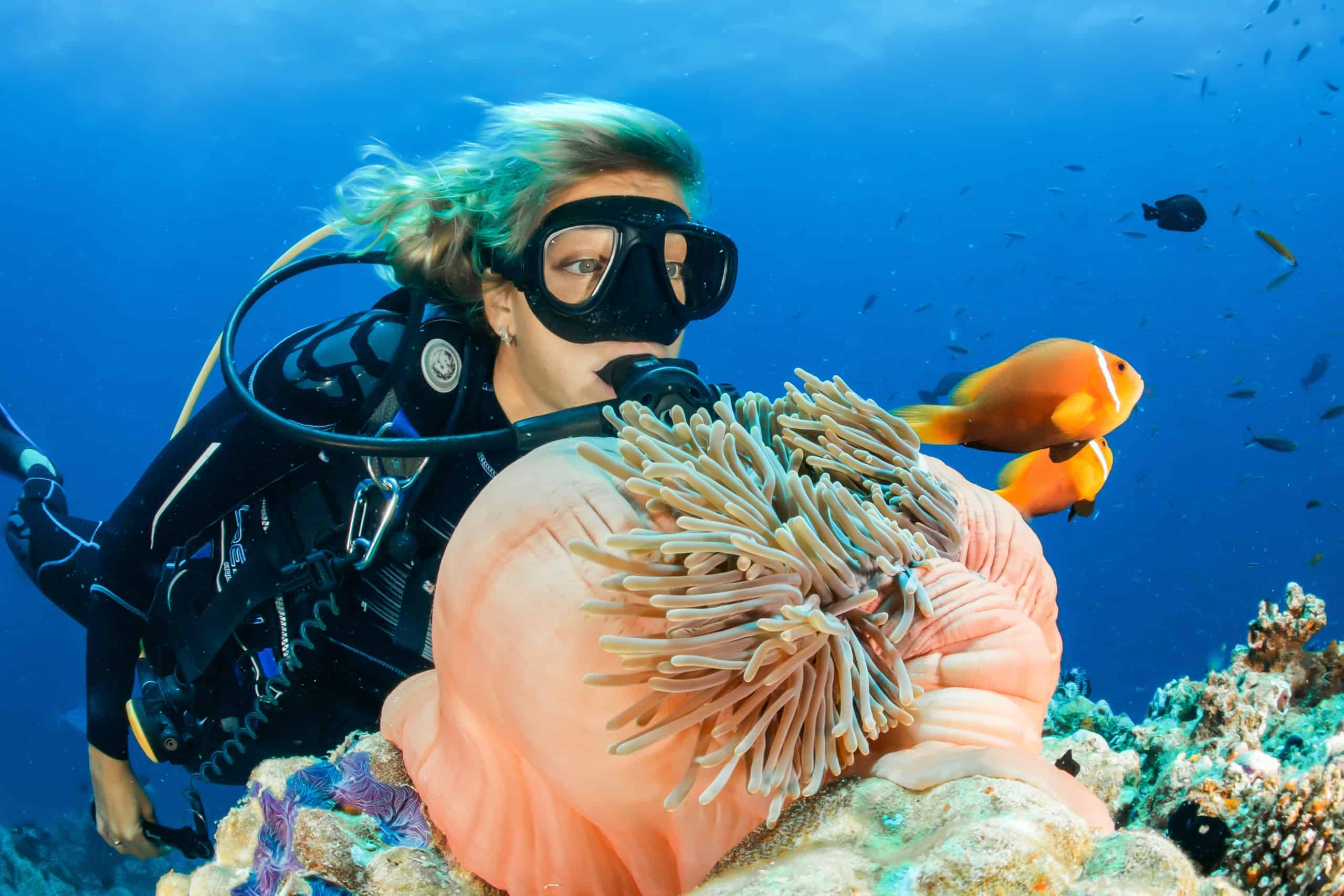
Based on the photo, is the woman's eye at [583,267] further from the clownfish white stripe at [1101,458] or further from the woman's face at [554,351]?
the clownfish white stripe at [1101,458]

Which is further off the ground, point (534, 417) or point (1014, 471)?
point (1014, 471)

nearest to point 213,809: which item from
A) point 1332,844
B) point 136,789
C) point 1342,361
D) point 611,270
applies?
point 136,789

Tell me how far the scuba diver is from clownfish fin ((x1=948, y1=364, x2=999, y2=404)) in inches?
35.8

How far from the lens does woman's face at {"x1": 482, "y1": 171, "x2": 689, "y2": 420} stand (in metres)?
2.19

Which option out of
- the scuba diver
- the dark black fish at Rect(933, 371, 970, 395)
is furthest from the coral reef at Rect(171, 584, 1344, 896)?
the dark black fish at Rect(933, 371, 970, 395)

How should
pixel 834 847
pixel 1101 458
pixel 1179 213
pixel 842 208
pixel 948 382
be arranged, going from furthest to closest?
1. pixel 842 208
2. pixel 1179 213
3. pixel 948 382
4. pixel 1101 458
5. pixel 834 847

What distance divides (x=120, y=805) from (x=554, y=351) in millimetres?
2049

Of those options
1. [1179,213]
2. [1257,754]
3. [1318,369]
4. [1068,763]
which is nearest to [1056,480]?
[1257,754]

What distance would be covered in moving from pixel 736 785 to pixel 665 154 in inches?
72.1

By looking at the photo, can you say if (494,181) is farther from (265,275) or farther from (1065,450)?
(1065,450)

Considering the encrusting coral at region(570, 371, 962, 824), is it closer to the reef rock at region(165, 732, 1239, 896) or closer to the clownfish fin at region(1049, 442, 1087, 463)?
the reef rock at region(165, 732, 1239, 896)

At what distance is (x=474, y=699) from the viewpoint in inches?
48.3

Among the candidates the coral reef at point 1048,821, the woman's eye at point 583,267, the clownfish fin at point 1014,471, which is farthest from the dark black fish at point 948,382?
the woman's eye at point 583,267

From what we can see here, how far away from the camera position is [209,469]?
90.7 inches
